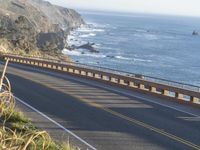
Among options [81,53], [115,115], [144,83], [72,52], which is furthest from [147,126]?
[72,52]

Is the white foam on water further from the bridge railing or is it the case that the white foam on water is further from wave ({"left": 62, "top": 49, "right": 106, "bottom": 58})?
the bridge railing

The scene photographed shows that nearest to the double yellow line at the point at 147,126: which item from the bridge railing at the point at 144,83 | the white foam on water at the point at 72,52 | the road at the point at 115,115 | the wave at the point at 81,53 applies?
the road at the point at 115,115

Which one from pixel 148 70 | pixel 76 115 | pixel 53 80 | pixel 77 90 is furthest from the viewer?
pixel 148 70

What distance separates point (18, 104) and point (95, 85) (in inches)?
347

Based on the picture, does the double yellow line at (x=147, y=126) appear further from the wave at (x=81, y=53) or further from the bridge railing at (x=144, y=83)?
the wave at (x=81, y=53)

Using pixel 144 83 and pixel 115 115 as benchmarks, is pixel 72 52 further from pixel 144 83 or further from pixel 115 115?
pixel 115 115

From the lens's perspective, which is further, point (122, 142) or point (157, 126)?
point (157, 126)

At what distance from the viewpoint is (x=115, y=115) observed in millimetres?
19672

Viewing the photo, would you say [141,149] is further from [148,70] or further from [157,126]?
[148,70]

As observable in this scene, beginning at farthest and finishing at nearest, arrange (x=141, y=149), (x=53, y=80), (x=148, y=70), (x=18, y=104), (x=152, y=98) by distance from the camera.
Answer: (x=148, y=70), (x=53, y=80), (x=152, y=98), (x=18, y=104), (x=141, y=149)

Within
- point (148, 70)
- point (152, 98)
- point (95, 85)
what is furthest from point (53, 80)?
point (148, 70)

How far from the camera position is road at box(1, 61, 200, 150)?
1553 cm

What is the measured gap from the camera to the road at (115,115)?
51.0 feet

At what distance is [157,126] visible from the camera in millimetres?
17844
